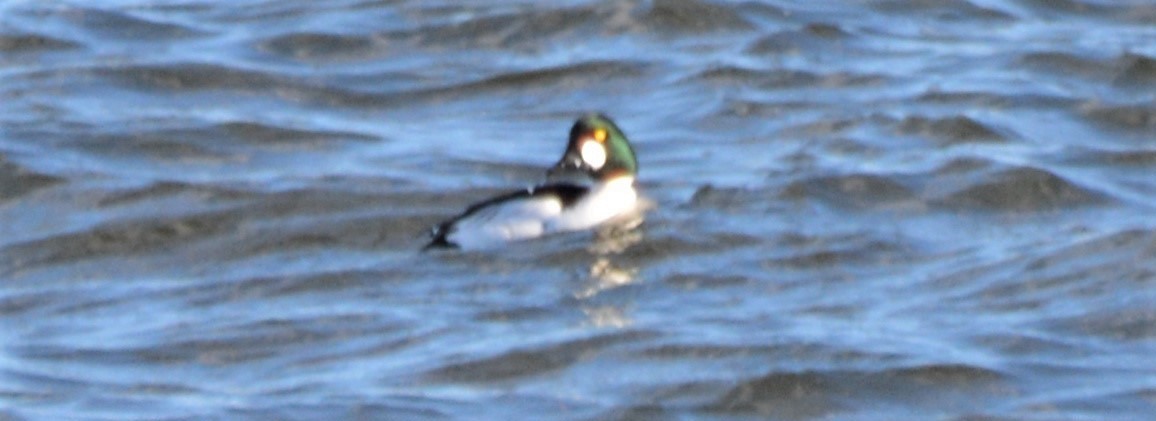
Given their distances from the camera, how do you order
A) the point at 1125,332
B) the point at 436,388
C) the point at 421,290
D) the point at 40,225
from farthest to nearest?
the point at 40,225 → the point at 421,290 → the point at 1125,332 → the point at 436,388

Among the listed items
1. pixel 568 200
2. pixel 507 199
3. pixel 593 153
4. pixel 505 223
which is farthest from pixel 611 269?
pixel 593 153

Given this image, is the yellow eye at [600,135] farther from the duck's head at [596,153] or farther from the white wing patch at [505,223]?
the white wing patch at [505,223]

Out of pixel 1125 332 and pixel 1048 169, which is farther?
pixel 1048 169

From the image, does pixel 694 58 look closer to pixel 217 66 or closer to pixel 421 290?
pixel 217 66

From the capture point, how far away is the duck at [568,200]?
12.3 metres

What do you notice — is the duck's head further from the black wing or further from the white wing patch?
the white wing patch

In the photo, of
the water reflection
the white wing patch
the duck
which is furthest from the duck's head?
the white wing patch

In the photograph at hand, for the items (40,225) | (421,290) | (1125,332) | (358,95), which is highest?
(358,95)

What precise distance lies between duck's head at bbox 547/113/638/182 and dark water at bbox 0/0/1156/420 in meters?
0.27

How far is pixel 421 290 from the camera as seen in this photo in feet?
37.8

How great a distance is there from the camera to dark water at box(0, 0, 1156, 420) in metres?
9.92

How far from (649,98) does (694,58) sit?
2.69 ft

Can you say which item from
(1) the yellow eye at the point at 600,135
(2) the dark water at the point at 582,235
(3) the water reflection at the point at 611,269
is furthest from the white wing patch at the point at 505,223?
(1) the yellow eye at the point at 600,135

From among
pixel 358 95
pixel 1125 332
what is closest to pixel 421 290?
pixel 1125 332
